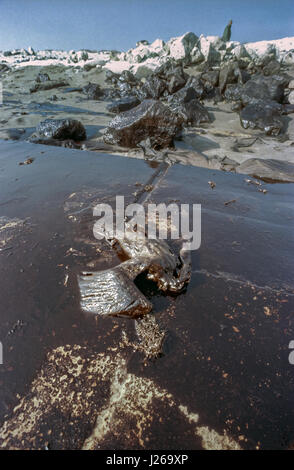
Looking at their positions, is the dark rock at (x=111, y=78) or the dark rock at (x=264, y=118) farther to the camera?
the dark rock at (x=111, y=78)

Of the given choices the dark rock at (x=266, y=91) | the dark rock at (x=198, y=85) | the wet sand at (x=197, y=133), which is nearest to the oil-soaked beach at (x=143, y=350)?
the wet sand at (x=197, y=133)

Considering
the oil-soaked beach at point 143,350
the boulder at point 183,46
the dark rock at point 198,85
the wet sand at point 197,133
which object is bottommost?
the oil-soaked beach at point 143,350

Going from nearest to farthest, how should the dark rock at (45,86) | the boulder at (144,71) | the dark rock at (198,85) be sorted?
the dark rock at (198,85)
the dark rock at (45,86)
the boulder at (144,71)

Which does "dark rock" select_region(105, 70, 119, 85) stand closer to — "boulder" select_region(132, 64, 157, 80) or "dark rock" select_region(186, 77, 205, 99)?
"boulder" select_region(132, 64, 157, 80)

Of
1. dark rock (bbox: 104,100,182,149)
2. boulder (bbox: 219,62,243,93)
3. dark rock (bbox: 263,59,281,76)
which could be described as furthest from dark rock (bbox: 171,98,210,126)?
dark rock (bbox: 263,59,281,76)

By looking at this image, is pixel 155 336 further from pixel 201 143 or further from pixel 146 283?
pixel 201 143

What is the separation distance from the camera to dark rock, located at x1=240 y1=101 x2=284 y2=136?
6.40m

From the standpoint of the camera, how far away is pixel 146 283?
1.32 m

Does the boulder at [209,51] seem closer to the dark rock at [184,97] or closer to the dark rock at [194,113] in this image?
the dark rock at [184,97]

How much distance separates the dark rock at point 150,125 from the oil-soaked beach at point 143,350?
11.0 ft

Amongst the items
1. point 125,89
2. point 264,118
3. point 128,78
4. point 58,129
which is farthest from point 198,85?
point 58,129

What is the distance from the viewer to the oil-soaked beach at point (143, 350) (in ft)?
2.73

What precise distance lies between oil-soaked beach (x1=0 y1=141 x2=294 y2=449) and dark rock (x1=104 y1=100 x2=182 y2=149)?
3.35 meters

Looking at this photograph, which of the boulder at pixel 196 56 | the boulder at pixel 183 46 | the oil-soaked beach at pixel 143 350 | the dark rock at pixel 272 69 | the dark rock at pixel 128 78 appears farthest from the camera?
the boulder at pixel 183 46
